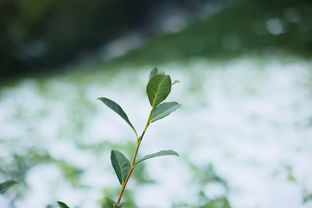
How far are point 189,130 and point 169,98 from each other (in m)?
0.40

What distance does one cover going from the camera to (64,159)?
1.38 meters

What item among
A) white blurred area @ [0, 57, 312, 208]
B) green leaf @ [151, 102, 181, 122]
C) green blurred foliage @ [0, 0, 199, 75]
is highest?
green blurred foliage @ [0, 0, 199, 75]

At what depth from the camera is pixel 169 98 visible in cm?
198

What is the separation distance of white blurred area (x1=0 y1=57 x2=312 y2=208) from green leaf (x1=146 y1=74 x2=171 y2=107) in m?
0.57

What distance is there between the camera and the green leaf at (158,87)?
0.62 metres

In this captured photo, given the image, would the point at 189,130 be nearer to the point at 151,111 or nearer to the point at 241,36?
the point at 151,111

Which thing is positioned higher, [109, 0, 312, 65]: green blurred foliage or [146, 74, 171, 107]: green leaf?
[109, 0, 312, 65]: green blurred foliage

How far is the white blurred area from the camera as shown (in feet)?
3.73

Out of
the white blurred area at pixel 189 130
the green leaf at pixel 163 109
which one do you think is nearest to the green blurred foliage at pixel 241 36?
the white blurred area at pixel 189 130

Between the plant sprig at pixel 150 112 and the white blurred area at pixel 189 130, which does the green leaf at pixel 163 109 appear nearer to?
the plant sprig at pixel 150 112

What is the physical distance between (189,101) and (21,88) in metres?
1.23

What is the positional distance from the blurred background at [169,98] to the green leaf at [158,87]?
0.56m

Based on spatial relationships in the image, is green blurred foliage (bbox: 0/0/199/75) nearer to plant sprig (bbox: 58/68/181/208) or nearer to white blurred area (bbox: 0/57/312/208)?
white blurred area (bbox: 0/57/312/208)

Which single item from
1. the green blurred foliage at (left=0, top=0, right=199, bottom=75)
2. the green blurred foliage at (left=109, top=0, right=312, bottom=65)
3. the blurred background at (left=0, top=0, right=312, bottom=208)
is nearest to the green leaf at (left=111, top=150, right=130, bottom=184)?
the blurred background at (left=0, top=0, right=312, bottom=208)
